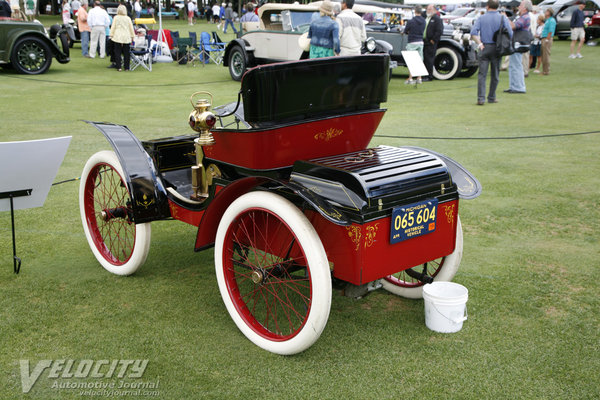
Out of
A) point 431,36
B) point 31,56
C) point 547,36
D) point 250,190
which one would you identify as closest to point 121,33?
point 31,56

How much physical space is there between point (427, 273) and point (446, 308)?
1.42ft

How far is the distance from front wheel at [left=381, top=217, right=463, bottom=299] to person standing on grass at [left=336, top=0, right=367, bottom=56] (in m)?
6.85

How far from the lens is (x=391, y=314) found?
315 cm

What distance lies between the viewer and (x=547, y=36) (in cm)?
1329

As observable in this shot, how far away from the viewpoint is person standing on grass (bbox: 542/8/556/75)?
13.0 metres

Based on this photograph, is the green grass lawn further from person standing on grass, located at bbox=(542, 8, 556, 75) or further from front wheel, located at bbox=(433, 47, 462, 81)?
person standing on grass, located at bbox=(542, 8, 556, 75)

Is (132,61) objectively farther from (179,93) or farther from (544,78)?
(544,78)

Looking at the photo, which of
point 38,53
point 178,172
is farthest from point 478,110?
point 38,53

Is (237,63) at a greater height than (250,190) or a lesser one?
greater

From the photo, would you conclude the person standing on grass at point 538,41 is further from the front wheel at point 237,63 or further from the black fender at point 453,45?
the front wheel at point 237,63

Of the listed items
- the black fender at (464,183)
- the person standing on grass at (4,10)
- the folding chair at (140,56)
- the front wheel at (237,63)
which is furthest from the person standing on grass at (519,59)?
the person standing on grass at (4,10)

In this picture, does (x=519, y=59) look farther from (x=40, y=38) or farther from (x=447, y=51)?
(x=40, y=38)

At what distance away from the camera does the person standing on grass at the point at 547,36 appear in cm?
1302

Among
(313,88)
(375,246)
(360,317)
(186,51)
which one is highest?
(186,51)
